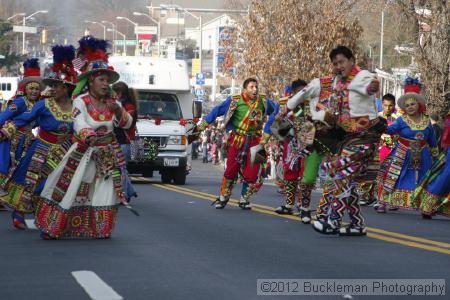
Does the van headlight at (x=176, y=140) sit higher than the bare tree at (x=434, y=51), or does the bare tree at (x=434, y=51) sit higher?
the bare tree at (x=434, y=51)

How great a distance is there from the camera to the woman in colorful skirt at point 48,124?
559 inches

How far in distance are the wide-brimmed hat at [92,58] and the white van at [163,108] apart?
1226 cm

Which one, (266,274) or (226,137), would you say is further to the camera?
(226,137)

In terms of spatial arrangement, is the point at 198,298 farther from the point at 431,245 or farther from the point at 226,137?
the point at 226,137

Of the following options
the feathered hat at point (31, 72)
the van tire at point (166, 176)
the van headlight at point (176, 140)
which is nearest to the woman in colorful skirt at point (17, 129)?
the feathered hat at point (31, 72)

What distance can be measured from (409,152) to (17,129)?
6447 millimetres

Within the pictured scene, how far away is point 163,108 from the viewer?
27953mm

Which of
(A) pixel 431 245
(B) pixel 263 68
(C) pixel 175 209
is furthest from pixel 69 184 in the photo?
(B) pixel 263 68

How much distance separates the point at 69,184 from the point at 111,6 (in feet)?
512

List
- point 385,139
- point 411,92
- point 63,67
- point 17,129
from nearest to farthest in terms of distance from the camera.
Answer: point 63,67 → point 17,129 → point 411,92 → point 385,139

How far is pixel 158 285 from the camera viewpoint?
9609 mm

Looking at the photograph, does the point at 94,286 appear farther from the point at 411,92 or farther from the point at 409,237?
the point at 411,92

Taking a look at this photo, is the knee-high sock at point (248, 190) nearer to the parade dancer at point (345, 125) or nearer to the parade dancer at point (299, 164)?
the parade dancer at point (299, 164)

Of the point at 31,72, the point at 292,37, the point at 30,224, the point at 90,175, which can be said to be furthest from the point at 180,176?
the point at 292,37
